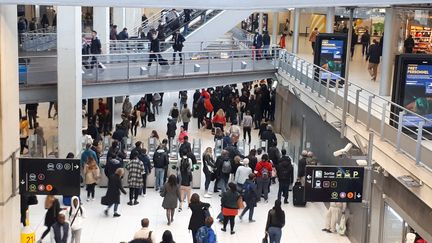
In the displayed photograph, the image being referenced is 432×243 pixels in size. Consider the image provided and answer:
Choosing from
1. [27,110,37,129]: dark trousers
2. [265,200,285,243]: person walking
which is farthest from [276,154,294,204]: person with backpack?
[27,110,37,129]: dark trousers

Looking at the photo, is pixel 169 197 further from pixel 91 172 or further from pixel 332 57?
pixel 332 57

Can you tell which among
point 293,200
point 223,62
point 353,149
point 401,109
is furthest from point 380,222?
point 223,62

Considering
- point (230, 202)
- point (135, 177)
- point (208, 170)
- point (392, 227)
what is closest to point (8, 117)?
point (230, 202)

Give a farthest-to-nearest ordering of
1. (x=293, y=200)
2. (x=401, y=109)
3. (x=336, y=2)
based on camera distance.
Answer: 1. (x=293, y=200)
2. (x=401, y=109)
3. (x=336, y=2)

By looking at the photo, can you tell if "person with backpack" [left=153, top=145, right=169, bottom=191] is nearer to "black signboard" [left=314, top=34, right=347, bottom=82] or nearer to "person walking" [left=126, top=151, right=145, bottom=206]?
"person walking" [left=126, top=151, right=145, bottom=206]

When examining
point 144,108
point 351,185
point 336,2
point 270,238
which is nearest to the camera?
point 336,2

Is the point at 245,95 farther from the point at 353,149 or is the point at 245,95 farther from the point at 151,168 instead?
the point at 353,149

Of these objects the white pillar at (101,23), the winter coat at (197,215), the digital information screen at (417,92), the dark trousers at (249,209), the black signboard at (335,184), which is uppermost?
the white pillar at (101,23)

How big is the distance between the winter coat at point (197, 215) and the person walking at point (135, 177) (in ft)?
10.6

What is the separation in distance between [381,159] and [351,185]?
1340mm

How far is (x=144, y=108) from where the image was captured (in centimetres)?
2812

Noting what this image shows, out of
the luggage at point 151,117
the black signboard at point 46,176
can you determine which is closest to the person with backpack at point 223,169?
the black signboard at point 46,176

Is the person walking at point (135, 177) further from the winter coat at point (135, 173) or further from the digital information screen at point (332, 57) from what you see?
the digital information screen at point (332, 57)

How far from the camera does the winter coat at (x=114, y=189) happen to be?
635 inches
